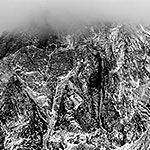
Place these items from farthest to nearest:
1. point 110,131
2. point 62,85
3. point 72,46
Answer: point 72,46 → point 62,85 → point 110,131

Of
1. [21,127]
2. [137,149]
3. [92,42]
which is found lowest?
[137,149]

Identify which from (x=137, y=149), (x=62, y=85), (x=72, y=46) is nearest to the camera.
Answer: (x=137, y=149)

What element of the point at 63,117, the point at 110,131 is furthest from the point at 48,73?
the point at 110,131

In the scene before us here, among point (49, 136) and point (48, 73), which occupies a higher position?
point (48, 73)

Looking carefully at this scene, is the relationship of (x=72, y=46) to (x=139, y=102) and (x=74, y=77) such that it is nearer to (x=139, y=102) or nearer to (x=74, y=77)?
(x=74, y=77)

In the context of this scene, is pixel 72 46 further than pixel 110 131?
Yes

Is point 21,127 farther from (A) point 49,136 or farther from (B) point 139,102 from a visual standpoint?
(B) point 139,102
